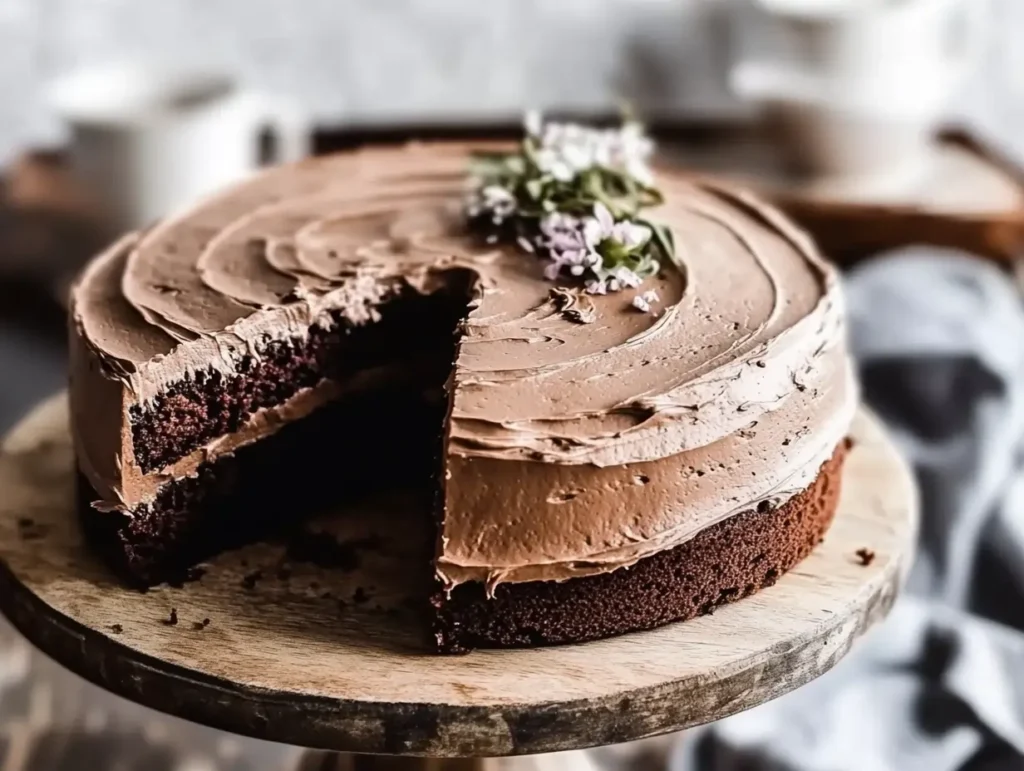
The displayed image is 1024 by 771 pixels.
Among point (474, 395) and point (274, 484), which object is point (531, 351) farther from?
point (274, 484)

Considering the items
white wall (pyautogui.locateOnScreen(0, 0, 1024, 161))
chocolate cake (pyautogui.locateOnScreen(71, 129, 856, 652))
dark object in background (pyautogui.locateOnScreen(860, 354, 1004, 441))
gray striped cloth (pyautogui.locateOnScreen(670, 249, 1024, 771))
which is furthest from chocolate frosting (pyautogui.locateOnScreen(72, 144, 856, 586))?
white wall (pyautogui.locateOnScreen(0, 0, 1024, 161))

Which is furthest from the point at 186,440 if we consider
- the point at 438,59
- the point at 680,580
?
the point at 438,59

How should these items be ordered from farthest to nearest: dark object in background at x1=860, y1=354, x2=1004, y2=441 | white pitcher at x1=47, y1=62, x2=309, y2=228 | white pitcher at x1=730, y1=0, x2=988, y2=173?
1. white pitcher at x1=730, y1=0, x2=988, y2=173
2. white pitcher at x1=47, y1=62, x2=309, y2=228
3. dark object in background at x1=860, y1=354, x2=1004, y2=441

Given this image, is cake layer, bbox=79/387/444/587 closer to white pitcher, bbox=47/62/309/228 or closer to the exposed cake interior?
the exposed cake interior

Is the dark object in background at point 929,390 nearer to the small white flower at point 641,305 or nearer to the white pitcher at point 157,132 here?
the small white flower at point 641,305

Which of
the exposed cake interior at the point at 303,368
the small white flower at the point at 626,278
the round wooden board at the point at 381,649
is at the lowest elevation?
the round wooden board at the point at 381,649

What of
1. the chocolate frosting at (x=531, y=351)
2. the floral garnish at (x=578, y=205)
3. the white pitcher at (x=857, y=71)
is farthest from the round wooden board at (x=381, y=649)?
the white pitcher at (x=857, y=71)
